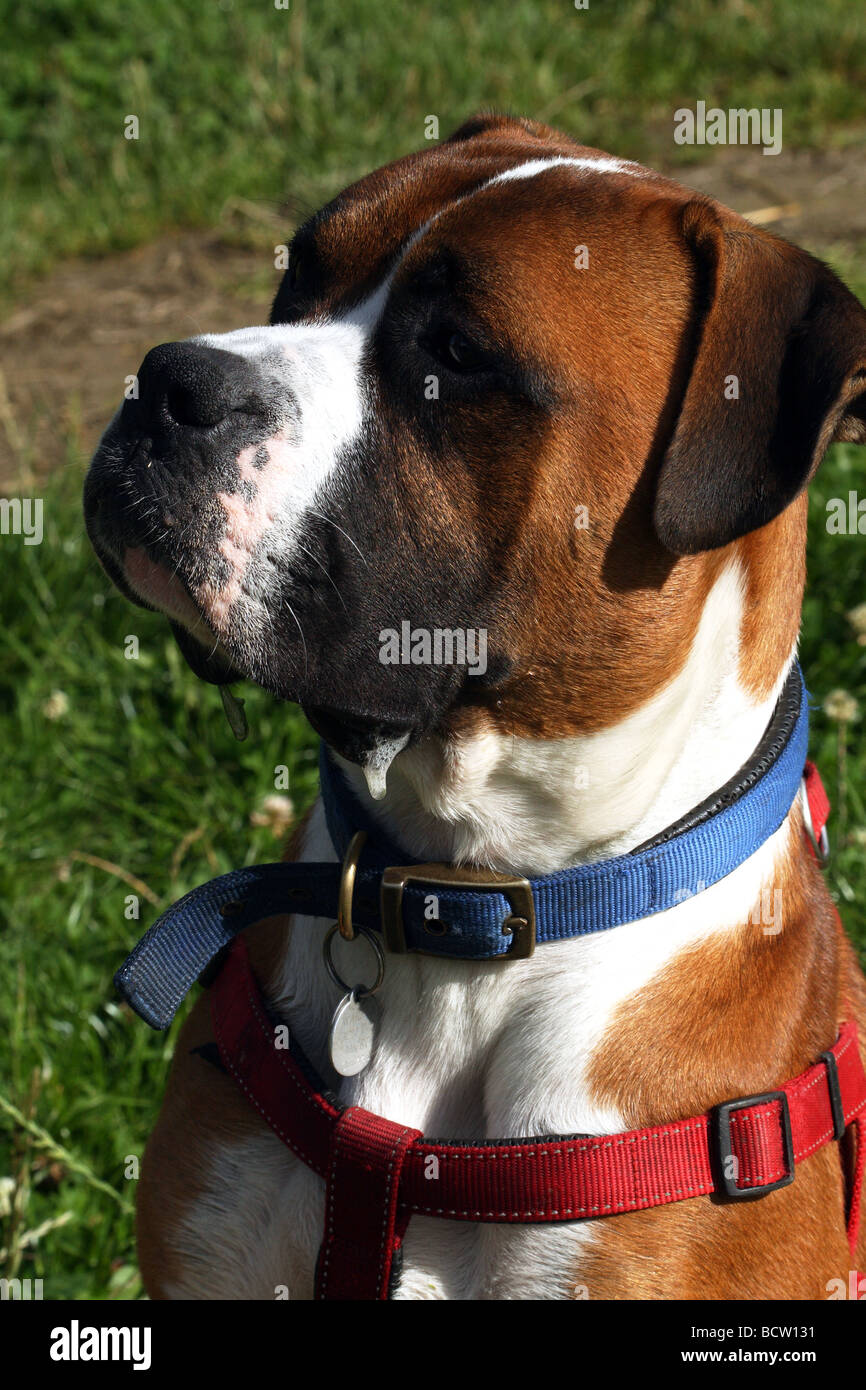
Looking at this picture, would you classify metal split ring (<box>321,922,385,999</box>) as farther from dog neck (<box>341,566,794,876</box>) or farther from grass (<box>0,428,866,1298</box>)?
grass (<box>0,428,866,1298</box>)

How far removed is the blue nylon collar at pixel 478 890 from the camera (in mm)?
2203

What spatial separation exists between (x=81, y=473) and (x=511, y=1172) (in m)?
3.27

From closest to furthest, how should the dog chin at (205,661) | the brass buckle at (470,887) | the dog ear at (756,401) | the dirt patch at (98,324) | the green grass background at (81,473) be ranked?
the dog ear at (756,401)
the brass buckle at (470,887)
the dog chin at (205,661)
the green grass background at (81,473)
the dirt patch at (98,324)

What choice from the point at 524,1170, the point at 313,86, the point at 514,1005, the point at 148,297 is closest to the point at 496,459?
the point at 514,1005

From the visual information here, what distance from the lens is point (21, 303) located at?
6.27 meters

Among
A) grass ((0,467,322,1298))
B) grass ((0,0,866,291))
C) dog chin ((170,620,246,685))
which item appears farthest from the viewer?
grass ((0,0,866,291))

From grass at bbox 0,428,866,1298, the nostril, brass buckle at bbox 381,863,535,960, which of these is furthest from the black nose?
grass at bbox 0,428,866,1298

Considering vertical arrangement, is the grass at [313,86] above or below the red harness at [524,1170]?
above

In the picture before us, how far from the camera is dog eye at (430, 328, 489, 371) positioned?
2.15m

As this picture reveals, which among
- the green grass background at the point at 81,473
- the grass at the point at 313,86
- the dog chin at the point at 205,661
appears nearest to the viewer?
the dog chin at the point at 205,661

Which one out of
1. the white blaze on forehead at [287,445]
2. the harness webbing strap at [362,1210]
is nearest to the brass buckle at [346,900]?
the harness webbing strap at [362,1210]

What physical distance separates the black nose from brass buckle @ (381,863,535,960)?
72 cm

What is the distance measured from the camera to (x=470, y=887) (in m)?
2.20

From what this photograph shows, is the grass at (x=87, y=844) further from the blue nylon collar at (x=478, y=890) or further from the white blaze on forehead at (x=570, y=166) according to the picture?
the white blaze on forehead at (x=570, y=166)
